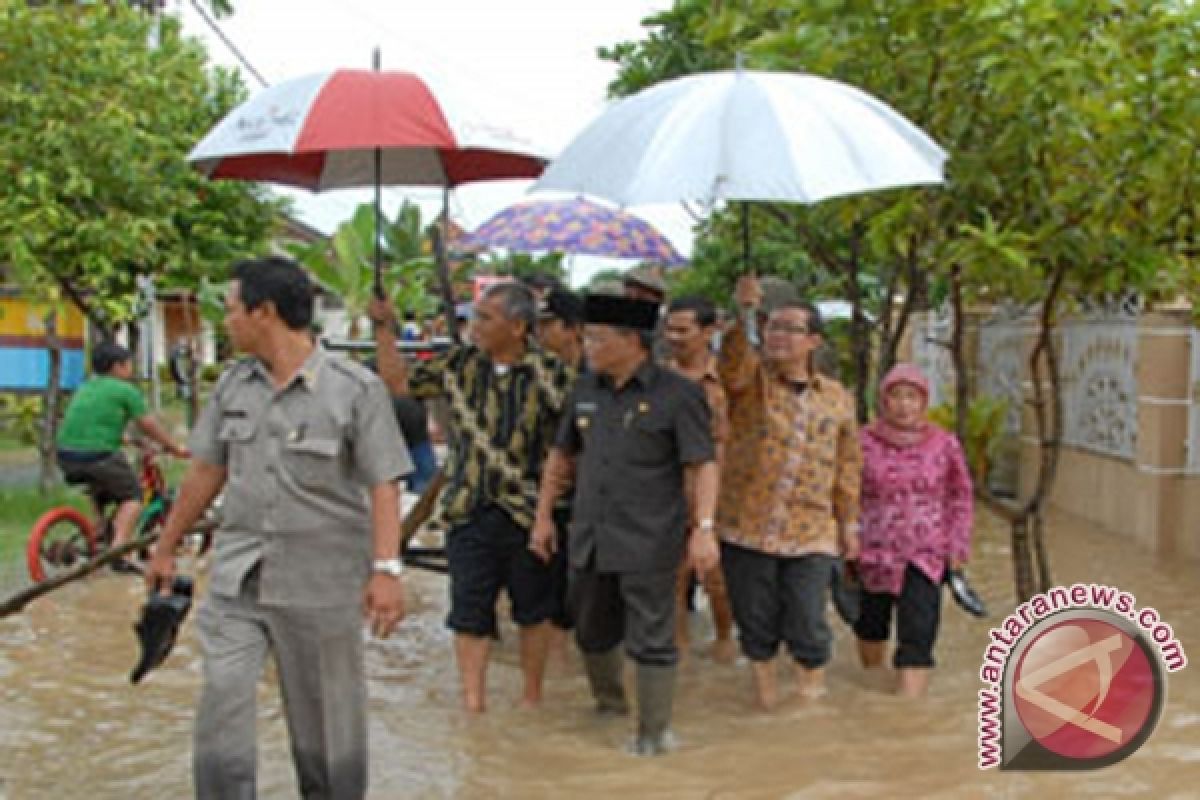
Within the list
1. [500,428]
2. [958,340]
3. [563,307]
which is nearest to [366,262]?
[563,307]

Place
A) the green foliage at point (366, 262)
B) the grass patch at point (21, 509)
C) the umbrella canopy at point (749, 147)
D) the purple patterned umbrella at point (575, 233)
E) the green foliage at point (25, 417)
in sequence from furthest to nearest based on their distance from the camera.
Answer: the green foliage at point (366, 262), the green foliage at point (25, 417), the purple patterned umbrella at point (575, 233), the grass patch at point (21, 509), the umbrella canopy at point (749, 147)

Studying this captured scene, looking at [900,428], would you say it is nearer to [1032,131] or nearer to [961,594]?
[961,594]

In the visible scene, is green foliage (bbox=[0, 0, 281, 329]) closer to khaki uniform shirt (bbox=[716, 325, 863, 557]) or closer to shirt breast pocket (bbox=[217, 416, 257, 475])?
khaki uniform shirt (bbox=[716, 325, 863, 557])

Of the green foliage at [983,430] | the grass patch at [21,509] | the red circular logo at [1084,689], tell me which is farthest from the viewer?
the green foliage at [983,430]

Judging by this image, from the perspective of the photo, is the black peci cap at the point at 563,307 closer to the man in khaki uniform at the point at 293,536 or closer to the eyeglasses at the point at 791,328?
the eyeglasses at the point at 791,328

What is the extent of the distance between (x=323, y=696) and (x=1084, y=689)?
263cm

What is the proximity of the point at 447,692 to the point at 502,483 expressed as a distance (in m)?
1.22

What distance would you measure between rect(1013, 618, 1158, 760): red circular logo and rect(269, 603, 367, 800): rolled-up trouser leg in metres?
2.09

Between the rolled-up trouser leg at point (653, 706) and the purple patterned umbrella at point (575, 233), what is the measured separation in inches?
289

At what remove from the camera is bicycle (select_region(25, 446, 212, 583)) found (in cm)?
881

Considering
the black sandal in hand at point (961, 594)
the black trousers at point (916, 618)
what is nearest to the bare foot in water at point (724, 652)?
the black trousers at point (916, 618)

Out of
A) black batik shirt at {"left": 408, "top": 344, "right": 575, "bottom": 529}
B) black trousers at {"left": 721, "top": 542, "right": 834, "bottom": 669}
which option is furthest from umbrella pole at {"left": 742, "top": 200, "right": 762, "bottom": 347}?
black trousers at {"left": 721, "top": 542, "right": 834, "bottom": 669}

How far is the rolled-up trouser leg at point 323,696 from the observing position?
4.18 m

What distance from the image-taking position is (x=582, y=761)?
17.3 feet
